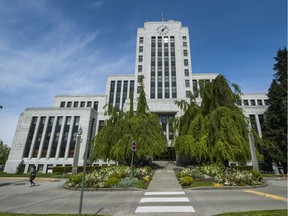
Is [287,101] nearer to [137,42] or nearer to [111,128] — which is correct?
[111,128]

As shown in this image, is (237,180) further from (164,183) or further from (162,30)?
(162,30)

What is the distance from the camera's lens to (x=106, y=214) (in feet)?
19.6

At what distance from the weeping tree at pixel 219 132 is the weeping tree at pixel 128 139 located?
9.08 ft

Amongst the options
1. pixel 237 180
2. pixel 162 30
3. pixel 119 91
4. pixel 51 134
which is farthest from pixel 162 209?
pixel 162 30

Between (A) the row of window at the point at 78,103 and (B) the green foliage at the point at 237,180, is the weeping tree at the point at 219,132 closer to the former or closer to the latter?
(B) the green foliage at the point at 237,180

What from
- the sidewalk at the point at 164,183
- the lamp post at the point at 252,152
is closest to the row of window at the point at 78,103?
the sidewalk at the point at 164,183

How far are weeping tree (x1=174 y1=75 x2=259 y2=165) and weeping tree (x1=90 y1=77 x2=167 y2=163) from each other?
277 cm

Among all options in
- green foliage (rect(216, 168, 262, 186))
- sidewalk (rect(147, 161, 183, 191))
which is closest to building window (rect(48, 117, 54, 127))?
sidewalk (rect(147, 161, 183, 191))

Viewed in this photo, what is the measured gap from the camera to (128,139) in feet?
56.7

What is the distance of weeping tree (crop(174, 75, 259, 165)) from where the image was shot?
554 inches

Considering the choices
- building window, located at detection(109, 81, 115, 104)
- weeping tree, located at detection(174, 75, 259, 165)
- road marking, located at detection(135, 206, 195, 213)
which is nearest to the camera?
road marking, located at detection(135, 206, 195, 213)

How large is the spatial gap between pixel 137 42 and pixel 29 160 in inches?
1722

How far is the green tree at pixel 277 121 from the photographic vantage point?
84.5 ft

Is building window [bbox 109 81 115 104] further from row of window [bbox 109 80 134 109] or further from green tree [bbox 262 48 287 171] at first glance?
green tree [bbox 262 48 287 171]
